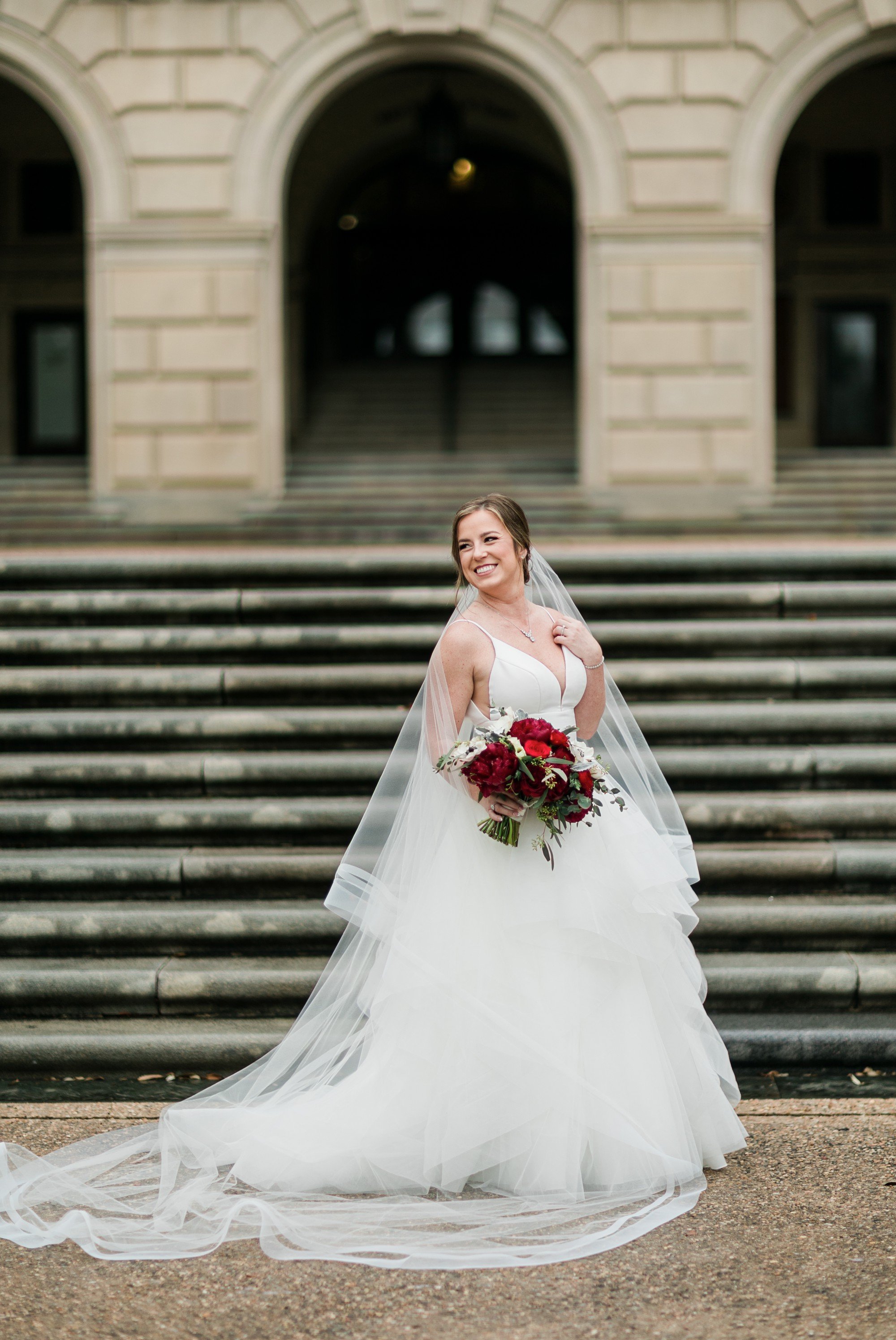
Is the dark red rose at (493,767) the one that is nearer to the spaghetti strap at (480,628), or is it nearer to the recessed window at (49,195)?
the spaghetti strap at (480,628)

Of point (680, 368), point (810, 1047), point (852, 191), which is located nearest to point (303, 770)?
point (810, 1047)

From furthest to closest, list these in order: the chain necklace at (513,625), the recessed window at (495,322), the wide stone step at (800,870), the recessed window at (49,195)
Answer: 1. the recessed window at (495,322)
2. the recessed window at (49,195)
3. the wide stone step at (800,870)
4. the chain necklace at (513,625)

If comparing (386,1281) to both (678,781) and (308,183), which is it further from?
(308,183)

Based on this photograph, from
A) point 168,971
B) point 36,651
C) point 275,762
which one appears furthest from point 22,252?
point 168,971

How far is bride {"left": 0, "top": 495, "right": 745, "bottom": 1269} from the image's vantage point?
11.5 feet

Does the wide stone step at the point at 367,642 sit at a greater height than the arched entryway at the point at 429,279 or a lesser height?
lesser

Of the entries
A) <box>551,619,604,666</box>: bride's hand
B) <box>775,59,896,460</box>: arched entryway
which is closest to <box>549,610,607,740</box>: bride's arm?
<box>551,619,604,666</box>: bride's hand

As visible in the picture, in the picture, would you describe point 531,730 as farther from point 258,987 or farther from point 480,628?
point 258,987

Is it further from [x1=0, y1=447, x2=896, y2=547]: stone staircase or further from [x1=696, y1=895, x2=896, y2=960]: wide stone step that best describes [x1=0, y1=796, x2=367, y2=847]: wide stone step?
[x1=0, y1=447, x2=896, y2=547]: stone staircase

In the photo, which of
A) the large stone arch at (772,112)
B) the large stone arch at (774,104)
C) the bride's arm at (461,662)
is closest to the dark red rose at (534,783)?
the bride's arm at (461,662)

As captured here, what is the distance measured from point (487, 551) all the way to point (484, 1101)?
169 cm

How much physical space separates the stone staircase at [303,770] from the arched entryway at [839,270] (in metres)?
9.88

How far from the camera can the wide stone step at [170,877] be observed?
18.1 feet

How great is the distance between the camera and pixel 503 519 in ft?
13.1
